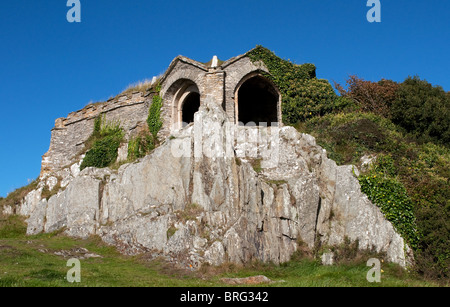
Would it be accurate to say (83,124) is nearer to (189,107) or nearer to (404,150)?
(189,107)

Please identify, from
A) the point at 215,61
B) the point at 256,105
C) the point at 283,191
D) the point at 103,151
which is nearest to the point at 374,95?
the point at 256,105

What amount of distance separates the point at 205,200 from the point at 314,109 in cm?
→ 1189

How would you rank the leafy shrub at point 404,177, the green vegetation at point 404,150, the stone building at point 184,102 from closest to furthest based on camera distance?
1. the leafy shrub at point 404,177
2. the green vegetation at point 404,150
3. the stone building at point 184,102

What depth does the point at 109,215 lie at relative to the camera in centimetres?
2327

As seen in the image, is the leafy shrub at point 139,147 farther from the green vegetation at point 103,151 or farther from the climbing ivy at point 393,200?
the climbing ivy at point 393,200

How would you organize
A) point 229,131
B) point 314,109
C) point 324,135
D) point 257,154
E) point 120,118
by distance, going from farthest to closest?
point 120,118, point 314,109, point 324,135, point 257,154, point 229,131

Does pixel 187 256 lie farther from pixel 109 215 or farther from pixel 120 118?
pixel 120 118

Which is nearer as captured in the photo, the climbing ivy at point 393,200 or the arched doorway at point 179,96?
the climbing ivy at point 393,200

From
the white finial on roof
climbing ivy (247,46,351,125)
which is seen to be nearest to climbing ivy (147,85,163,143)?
the white finial on roof

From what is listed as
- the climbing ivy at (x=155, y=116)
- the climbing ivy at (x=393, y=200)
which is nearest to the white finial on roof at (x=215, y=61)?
the climbing ivy at (x=155, y=116)

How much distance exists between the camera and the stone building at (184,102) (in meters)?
28.2

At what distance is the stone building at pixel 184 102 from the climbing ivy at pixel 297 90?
54 cm
